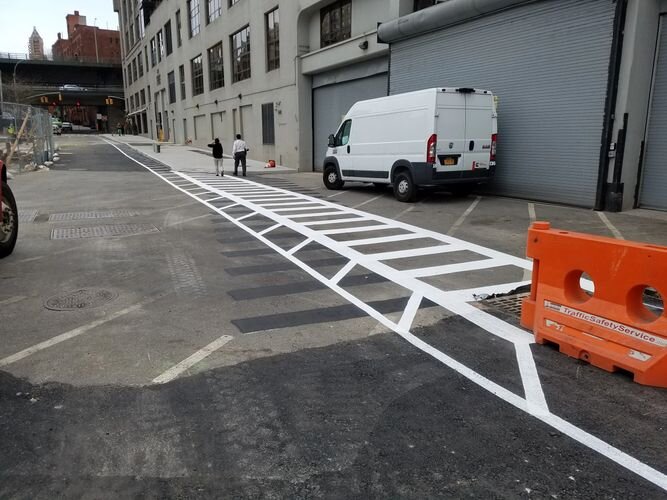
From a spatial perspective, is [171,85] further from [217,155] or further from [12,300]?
[12,300]

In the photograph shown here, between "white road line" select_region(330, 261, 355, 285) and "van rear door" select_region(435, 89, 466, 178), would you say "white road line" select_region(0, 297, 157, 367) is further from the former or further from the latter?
"van rear door" select_region(435, 89, 466, 178)

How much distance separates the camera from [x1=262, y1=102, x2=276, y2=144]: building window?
29.7 m

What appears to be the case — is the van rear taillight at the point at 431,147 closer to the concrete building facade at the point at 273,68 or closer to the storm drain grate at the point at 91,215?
the storm drain grate at the point at 91,215

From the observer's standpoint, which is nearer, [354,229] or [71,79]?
[354,229]

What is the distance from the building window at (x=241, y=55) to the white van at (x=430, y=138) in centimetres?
1994

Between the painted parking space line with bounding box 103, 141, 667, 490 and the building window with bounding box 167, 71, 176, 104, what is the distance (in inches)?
1828

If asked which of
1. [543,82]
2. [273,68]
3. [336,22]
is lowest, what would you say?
[543,82]

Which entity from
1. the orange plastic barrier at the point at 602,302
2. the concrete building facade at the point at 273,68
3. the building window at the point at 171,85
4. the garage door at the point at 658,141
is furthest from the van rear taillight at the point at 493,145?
the building window at the point at 171,85

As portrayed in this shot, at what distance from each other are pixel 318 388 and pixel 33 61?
10373 centimetres

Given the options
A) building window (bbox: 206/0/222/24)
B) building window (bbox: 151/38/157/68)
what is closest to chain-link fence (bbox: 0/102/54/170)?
building window (bbox: 206/0/222/24)

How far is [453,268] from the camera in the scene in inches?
296

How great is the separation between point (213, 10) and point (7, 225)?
115 feet

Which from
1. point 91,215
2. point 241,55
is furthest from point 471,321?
point 241,55

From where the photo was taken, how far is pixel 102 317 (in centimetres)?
546
